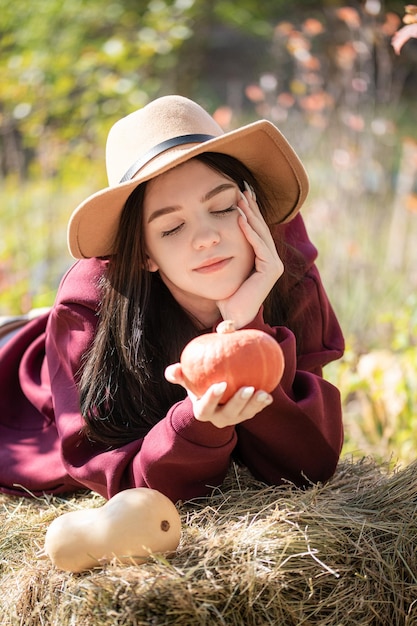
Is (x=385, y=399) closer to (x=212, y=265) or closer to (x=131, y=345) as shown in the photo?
(x=131, y=345)

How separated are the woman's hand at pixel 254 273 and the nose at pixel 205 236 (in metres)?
0.11

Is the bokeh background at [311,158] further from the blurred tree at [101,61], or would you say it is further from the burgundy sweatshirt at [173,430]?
the burgundy sweatshirt at [173,430]

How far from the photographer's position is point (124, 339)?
2625 mm

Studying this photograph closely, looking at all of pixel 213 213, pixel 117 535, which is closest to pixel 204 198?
pixel 213 213

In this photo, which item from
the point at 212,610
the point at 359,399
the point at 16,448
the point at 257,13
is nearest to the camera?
the point at 212,610

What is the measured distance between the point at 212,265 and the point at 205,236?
0.32ft

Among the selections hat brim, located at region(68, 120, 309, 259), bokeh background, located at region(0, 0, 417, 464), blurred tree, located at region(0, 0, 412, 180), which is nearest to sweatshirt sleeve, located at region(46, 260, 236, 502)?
hat brim, located at region(68, 120, 309, 259)

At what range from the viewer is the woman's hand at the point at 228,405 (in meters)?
1.96

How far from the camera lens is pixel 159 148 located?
2.46m

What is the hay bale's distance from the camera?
1958 millimetres

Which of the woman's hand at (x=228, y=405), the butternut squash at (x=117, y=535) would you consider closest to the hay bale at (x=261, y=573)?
the butternut squash at (x=117, y=535)

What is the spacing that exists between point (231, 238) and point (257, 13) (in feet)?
35.8

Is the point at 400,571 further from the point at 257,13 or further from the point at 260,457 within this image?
the point at 257,13

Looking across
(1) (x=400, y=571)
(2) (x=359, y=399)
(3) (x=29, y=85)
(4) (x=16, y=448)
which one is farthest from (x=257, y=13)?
(1) (x=400, y=571)
